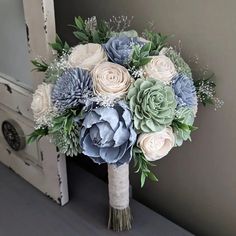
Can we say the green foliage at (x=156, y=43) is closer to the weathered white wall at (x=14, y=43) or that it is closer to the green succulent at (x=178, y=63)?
the green succulent at (x=178, y=63)

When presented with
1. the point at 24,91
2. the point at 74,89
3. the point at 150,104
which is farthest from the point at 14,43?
the point at 150,104

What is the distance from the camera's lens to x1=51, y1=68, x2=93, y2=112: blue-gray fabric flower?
771mm

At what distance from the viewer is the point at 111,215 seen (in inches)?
41.1

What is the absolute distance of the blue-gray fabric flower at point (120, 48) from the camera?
2.59 ft

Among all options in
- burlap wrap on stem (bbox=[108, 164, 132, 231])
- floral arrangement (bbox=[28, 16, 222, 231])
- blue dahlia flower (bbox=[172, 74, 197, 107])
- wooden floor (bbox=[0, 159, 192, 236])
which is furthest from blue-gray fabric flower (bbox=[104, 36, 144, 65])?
wooden floor (bbox=[0, 159, 192, 236])

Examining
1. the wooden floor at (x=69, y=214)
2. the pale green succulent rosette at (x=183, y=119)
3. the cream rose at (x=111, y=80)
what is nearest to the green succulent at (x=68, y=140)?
the cream rose at (x=111, y=80)

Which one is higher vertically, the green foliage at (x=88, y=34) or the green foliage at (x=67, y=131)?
the green foliage at (x=88, y=34)

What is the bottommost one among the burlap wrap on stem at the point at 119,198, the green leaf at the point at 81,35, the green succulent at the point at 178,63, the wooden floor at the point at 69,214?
the wooden floor at the point at 69,214

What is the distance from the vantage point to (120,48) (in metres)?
0.80

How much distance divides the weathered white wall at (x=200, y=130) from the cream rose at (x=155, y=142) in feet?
0.62

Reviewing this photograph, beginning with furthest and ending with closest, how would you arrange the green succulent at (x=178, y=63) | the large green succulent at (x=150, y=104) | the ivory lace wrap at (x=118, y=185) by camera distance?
the ivory lace wrap at (x=118, y=185)
the green succulent at (x=178, y=63)
the large green succulent at (x=150, y=104)

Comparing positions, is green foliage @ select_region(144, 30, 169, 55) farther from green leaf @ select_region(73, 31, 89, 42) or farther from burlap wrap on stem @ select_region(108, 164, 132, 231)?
burlap wrap on stem @ select_region(108, 164, 132, 231)

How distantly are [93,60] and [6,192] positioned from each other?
600 millimetres

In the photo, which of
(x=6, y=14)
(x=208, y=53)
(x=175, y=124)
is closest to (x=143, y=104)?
(x=175, y=124)
